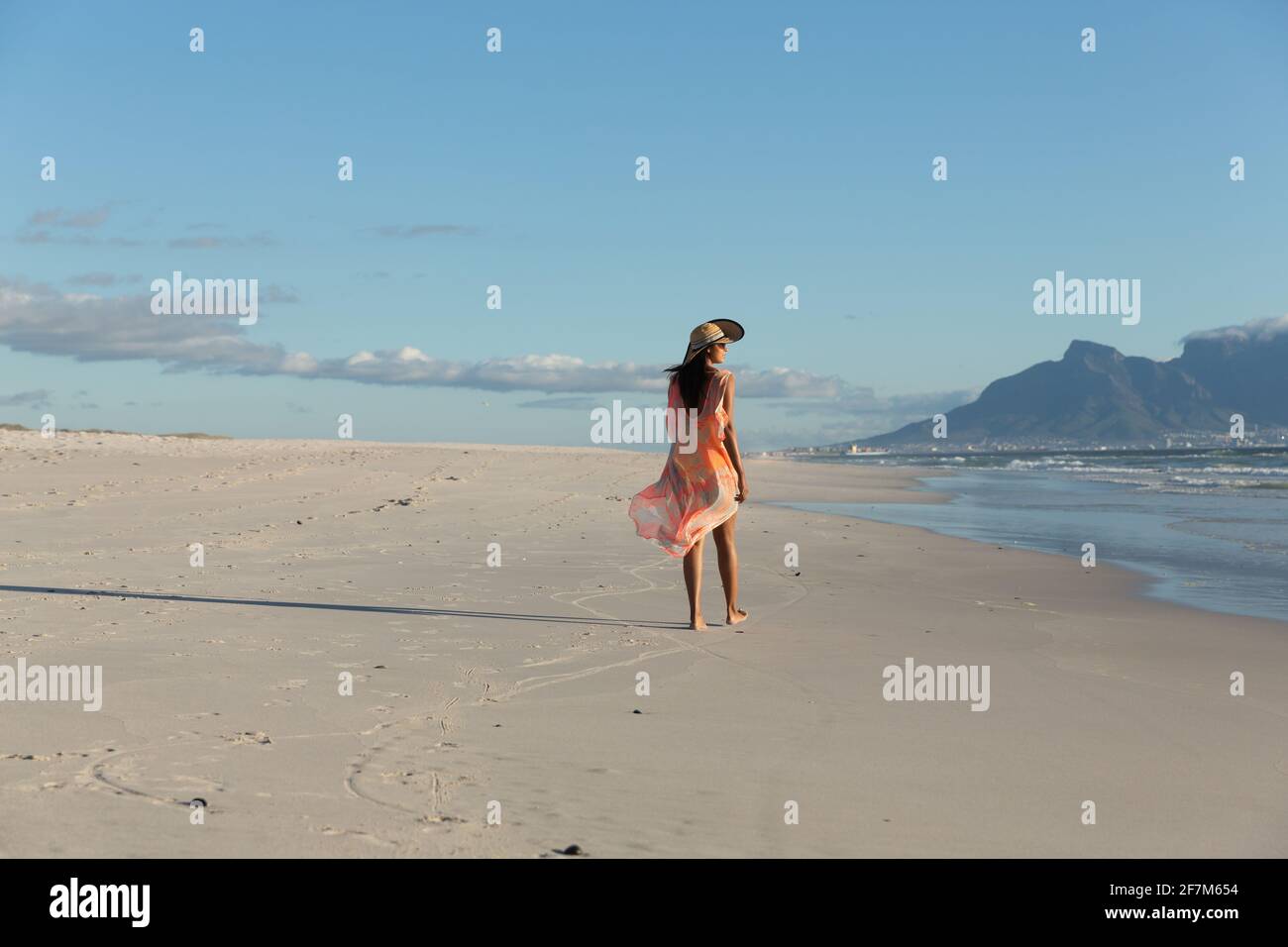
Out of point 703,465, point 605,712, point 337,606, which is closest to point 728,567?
point 703,465

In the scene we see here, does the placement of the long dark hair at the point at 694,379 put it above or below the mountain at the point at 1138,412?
below

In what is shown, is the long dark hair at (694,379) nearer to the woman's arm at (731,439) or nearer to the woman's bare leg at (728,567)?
the woman's arm at (731,439)

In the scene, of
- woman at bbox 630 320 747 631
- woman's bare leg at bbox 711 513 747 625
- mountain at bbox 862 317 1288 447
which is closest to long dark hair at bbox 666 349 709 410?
woman at bbox 630 320 747 631

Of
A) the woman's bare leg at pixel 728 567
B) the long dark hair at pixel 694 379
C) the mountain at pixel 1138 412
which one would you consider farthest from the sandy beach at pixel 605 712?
the mountain at pixel 1138 412

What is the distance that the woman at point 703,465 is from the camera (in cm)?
814

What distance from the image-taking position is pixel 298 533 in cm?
1350

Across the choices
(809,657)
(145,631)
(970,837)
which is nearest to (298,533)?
(145,631)

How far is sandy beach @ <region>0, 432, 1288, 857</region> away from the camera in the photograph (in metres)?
3.57

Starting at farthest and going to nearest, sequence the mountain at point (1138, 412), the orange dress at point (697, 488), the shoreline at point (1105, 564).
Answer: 1. the mountain at point (1138, 412)
2. the shoreline at point (1105, 564)
3. the orange dress at point (697, 488)

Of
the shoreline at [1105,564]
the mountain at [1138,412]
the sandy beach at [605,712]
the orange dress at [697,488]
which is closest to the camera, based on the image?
the sandy beach at [605,712]

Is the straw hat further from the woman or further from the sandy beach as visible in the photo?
the sandy beach

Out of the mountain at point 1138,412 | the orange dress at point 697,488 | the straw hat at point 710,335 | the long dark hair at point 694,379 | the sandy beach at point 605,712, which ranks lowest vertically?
the sandy beach at point 605,712
